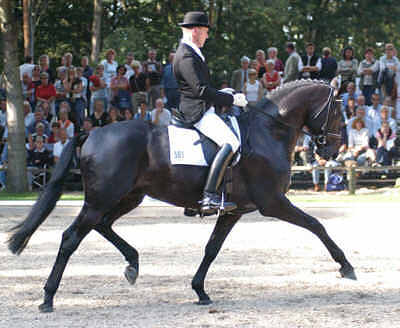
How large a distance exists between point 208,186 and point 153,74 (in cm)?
1272

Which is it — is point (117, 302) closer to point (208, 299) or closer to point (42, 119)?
point (208, 299)

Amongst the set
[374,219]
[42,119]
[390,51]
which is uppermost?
[390,51]

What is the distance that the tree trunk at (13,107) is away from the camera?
56.5 feet

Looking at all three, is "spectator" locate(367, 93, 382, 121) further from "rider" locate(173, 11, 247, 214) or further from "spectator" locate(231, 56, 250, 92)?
"rider" locate(173, 11, 247, 214)

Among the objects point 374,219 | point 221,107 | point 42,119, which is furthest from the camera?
point 42,119

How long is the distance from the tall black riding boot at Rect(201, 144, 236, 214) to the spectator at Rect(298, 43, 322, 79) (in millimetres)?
12407

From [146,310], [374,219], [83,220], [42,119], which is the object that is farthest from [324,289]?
[42,119]

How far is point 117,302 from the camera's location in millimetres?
6938

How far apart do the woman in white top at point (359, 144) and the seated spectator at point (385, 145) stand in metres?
0.19

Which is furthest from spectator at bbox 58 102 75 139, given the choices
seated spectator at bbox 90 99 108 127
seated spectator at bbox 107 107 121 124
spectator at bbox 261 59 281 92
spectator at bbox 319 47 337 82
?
spectator at bbox 319 47 337 82

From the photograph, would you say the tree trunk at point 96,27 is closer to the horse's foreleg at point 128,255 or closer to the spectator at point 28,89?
the spectator at point 28,89

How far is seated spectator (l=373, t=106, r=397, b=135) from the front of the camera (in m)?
18.0

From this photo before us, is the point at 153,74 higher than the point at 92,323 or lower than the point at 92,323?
higher

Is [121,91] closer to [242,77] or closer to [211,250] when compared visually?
[242,77]
